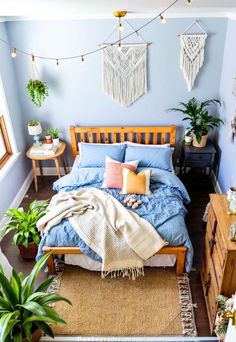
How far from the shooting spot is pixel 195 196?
426 cm

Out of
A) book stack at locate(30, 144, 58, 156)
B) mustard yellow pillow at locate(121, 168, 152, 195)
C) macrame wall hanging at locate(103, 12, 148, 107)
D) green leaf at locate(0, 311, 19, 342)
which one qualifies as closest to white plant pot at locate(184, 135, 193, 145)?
macrame wall hanging at locate(103, 12, 148, 107)

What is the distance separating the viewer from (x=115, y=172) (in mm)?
3684

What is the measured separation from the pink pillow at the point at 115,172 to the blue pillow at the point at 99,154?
0.21 m

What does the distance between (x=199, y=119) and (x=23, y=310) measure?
332 cm

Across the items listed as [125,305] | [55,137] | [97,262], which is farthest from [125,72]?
[125,305]

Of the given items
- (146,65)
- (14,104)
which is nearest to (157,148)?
A: (146,65)

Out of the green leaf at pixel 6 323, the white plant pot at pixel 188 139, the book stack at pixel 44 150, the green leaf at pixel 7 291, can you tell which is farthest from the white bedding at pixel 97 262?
the white plant pot at pixel 188 139

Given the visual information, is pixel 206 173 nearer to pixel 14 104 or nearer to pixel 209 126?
pixel 209 126

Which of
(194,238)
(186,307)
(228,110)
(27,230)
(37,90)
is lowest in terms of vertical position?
(186,307)

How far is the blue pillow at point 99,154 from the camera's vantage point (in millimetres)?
4055

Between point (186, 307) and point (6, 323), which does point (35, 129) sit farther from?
point (186, 307)

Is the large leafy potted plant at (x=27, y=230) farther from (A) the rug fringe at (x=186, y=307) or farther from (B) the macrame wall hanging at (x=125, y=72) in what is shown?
(B) the macrame wall hanging at (x=125, y=72)

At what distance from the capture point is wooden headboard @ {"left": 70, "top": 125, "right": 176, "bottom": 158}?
171 inches

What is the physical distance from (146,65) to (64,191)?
202 centimetres
